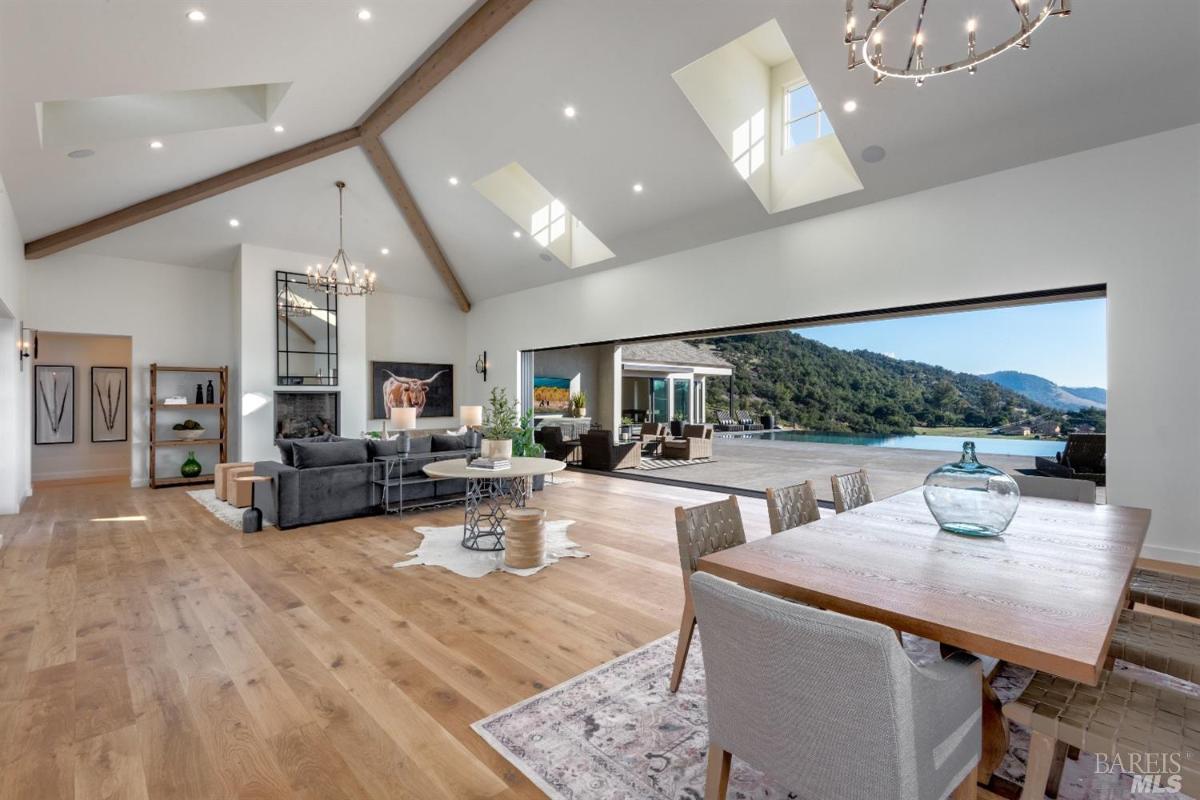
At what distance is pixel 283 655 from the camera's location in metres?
2.66

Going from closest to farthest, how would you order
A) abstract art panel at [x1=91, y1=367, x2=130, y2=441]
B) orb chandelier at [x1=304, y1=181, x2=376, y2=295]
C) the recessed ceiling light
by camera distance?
the recessed ceiling light < orb chandelier at [x1=304, y1=181, x2=376, y2=295] < abstract art panel at [x1=91, y1=367, x2=130, y2=441]

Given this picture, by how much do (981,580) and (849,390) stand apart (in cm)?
1652

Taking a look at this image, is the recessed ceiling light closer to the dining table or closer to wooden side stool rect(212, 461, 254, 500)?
the dining table

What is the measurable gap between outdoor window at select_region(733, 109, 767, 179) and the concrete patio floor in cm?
368

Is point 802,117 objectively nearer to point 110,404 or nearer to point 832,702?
point 832,702

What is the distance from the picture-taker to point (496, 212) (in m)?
7.70

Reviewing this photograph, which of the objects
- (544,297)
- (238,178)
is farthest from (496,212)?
(238,178)

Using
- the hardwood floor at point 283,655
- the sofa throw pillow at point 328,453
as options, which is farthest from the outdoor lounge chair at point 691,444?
the sofa throw pillow at point 328,453

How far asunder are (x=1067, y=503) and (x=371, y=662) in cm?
351

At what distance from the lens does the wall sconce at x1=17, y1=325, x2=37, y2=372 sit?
6.11 m

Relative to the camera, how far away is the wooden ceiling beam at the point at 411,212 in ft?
23.2

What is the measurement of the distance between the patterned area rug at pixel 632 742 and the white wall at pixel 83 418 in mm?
8968

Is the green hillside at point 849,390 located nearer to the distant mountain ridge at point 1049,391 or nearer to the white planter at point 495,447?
the distant mountain ridge at point 1049,391

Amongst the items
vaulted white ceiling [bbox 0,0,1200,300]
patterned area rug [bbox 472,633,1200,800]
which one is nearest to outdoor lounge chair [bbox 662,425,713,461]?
vaulted white ceiling [bbox 0,0,1200,300]
